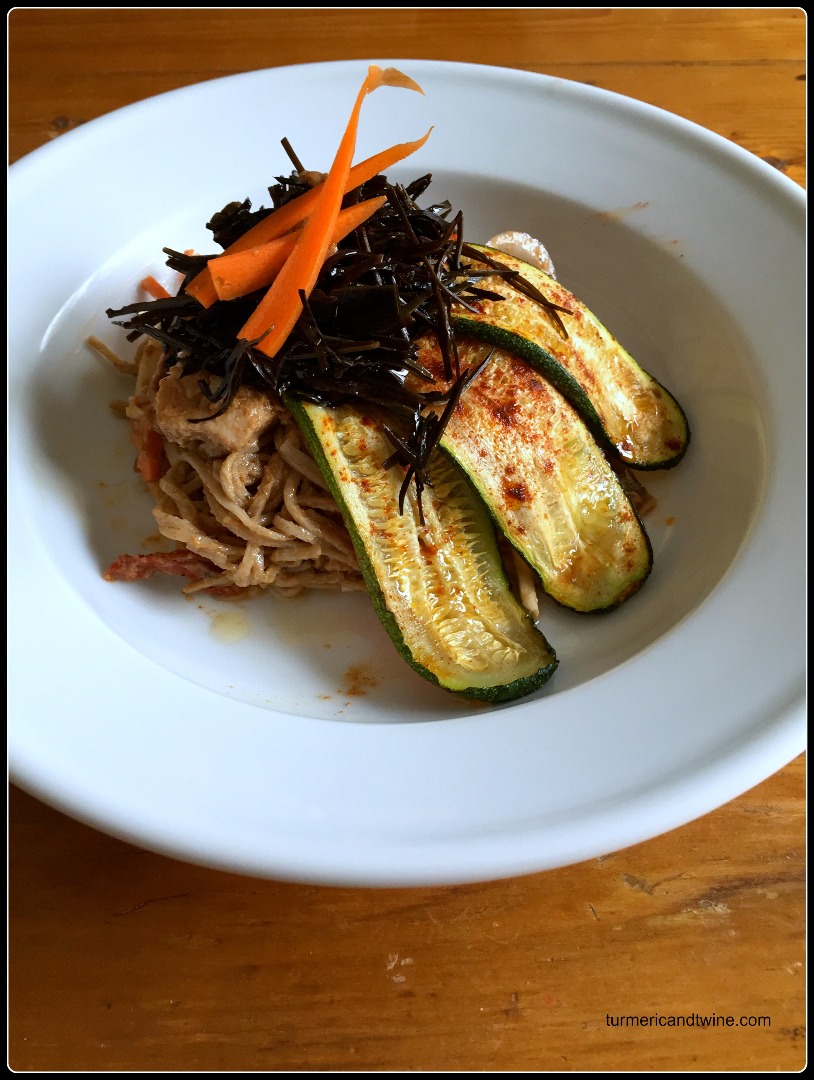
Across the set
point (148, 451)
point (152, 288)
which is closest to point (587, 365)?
point (148, 451)

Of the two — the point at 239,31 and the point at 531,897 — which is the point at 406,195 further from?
the point at 239,31

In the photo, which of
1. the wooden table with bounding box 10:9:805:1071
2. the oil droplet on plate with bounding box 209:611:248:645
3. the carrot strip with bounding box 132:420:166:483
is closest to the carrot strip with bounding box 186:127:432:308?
the carrot strip with bounding box 132:420:166:483

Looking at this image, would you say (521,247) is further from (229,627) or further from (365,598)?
(229,627)

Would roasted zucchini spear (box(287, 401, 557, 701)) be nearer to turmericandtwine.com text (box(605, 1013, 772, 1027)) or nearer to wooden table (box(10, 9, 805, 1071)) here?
wooden table (box(10, 9, 805, 1071))

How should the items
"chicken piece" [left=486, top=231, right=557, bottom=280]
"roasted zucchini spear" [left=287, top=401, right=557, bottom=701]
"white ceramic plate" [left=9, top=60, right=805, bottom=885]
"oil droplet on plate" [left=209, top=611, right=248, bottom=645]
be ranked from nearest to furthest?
"white ceramic plate" [left=9, top=60, right=805, bottom=885]
"roasted zucchini spear" [left=287, top=401, right=557, bottom=701]
"oil droplet on plate" [left=209, top=611, right=248, bottom=645]
"chicken piece" [left=486, top=231, right=557, bottom=280]

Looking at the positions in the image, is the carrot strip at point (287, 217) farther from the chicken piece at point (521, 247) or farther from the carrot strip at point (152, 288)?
the carrot strip at point (152, 288)

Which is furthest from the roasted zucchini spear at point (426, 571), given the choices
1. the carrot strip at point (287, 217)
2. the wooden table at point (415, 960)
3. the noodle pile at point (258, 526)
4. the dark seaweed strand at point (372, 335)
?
the wooden table at point (415, 960)
